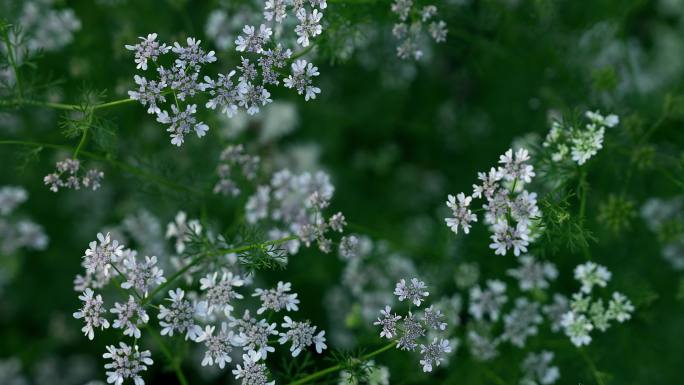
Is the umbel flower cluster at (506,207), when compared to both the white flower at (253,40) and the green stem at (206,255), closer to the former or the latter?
the green stem at (206,255)

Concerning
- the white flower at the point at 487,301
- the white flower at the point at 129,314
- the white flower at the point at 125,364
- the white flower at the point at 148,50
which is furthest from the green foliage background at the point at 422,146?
the white flower at the point at 125,364

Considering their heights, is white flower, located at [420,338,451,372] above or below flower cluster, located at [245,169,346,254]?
below

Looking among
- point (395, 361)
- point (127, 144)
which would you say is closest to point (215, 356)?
point (395, 361)

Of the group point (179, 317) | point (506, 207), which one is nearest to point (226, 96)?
point (179, 317)

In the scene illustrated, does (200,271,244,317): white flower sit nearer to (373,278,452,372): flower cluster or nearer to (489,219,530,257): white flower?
(373,278,452,372): flower cluster

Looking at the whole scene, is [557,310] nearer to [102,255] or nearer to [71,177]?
[102,255]

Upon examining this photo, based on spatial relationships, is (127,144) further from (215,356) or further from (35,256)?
(215,356)

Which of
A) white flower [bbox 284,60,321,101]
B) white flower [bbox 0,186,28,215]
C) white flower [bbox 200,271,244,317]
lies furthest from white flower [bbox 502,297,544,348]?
white flower [bbox 0,186,28,215]
